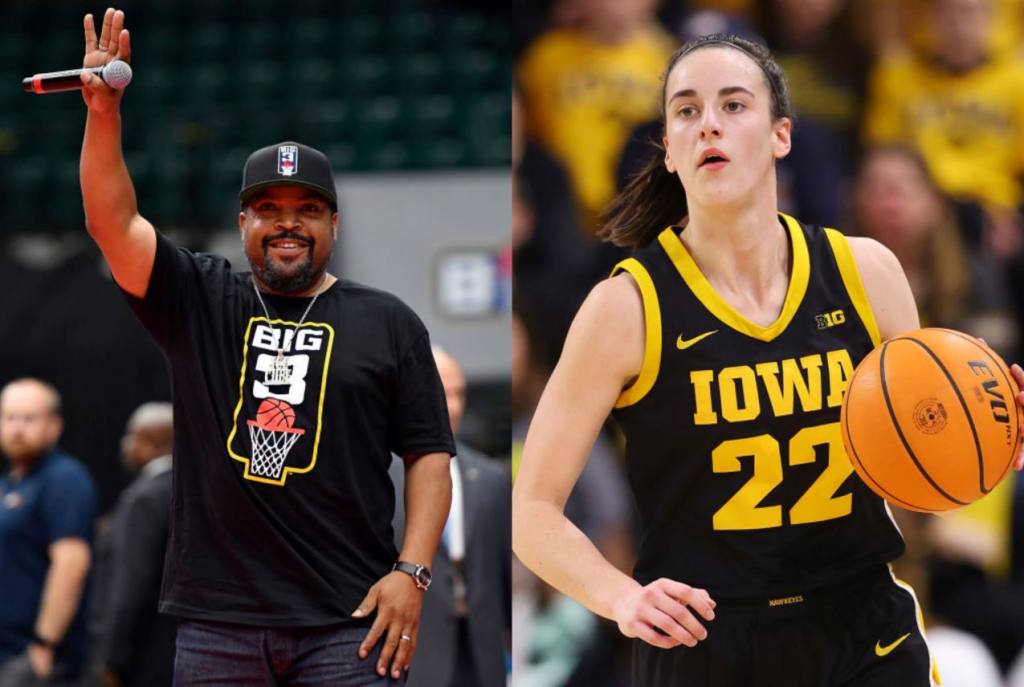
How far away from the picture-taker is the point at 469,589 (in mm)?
4758

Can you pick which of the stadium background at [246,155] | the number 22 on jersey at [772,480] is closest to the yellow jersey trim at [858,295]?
the number 22 on jersey at [772,480]

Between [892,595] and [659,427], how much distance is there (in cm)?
61

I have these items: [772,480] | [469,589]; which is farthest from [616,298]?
[469,589]

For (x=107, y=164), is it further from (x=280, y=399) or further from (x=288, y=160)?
(x=280, y=399)

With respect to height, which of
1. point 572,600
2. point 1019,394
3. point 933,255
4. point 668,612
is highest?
point 933,255

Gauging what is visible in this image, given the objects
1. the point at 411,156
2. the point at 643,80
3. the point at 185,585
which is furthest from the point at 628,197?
the point at 411,156

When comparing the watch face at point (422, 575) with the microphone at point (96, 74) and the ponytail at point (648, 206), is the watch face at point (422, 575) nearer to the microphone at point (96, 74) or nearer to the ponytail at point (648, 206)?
the ponytail at point (648, 206)

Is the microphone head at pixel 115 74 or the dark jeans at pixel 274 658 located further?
the dark jeans at pixel 274 658

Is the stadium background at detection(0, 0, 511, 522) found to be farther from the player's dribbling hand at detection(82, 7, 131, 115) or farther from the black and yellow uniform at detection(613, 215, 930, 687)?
the player's dribbling hand at detection(82, 7, 131, 115)

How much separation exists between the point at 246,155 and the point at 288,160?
717 cm

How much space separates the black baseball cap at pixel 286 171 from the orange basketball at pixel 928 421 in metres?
1.22

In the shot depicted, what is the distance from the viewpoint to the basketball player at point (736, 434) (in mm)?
2965

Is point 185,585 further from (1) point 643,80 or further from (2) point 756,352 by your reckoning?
(1) point 643,80

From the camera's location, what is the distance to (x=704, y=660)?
2.98 meters
